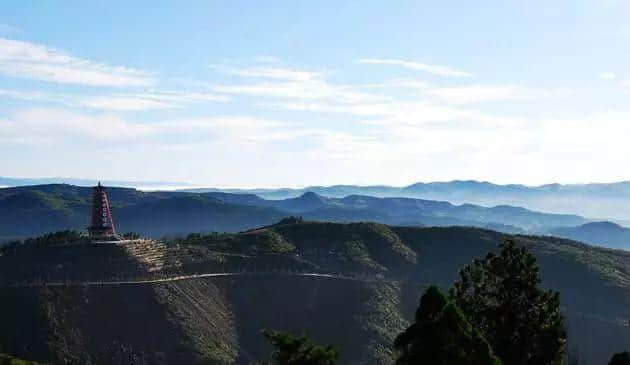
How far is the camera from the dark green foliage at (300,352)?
1272 inches

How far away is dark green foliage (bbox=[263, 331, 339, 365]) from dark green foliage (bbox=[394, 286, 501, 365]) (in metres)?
2.91

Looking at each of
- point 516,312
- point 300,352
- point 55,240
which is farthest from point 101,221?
point 300,352

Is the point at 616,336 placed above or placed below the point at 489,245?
below

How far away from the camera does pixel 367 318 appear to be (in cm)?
11762

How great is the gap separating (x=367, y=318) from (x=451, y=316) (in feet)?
285

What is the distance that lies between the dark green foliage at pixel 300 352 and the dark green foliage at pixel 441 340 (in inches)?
114

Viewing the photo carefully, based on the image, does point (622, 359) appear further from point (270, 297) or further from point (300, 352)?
point (270, 297)

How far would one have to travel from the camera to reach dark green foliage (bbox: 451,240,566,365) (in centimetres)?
4278

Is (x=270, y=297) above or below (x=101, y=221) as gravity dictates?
below

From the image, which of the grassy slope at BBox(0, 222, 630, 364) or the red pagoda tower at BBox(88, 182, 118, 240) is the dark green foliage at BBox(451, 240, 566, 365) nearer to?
the grassy slope at BBox(0, 222, 630, 364)

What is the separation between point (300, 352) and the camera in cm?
3269

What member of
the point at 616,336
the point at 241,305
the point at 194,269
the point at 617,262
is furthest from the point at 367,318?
the point at 617,262

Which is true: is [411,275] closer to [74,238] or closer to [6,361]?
[74,238]

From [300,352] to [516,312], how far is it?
15705mm
